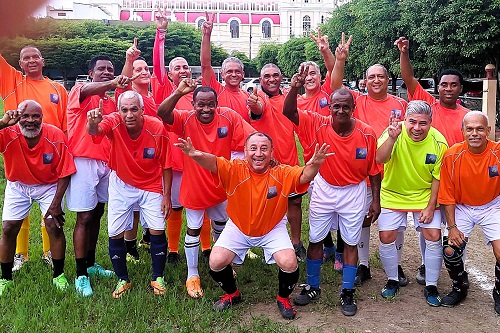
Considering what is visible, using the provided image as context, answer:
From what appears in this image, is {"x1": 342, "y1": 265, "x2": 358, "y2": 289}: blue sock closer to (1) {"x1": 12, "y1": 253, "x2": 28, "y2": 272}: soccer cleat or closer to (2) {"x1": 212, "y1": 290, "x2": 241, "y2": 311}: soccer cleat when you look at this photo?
(2) {"x1": 212, "y1": 290, "x2": 241, "y2": 311}: soccer cleat

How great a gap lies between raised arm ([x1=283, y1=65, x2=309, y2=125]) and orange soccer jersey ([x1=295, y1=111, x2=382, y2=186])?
307mm

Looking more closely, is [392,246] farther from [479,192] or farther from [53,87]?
[53,87]

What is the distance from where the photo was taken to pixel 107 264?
5773 mm

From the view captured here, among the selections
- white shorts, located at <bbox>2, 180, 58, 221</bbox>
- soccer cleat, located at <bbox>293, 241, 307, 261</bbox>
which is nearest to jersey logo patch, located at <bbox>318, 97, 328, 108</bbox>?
soccer cleat, located at <bbox>293, 241, 307, 261</bbox>

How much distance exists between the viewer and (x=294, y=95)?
4699mm

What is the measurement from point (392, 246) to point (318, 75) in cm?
238

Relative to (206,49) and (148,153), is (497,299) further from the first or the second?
(206,49)

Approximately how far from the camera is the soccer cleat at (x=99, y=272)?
535 cm

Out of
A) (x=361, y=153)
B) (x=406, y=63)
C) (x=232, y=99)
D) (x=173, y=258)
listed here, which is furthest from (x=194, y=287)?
(x=406, y=63)

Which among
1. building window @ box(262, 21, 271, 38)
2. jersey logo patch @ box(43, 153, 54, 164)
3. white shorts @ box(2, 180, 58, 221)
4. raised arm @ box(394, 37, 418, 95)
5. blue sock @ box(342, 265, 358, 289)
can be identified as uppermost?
building window @ box(262, 21, 271, 38)

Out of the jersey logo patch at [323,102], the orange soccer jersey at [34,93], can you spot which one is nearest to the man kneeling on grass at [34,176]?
the orange soccer jersey at [34,93]

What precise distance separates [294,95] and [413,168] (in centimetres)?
139

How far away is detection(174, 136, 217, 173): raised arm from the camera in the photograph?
427cm

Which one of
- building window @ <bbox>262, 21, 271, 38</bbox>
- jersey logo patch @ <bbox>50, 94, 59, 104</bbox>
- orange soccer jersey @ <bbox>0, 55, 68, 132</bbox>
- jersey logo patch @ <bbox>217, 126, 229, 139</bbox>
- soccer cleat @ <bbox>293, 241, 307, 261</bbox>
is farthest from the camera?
building window @ <bbox>262, 21, 271, 38</bbox>
